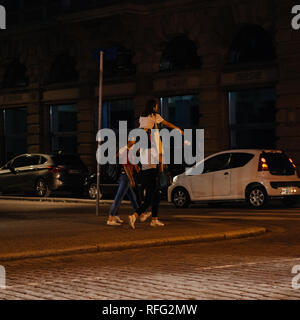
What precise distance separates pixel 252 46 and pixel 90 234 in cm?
1690

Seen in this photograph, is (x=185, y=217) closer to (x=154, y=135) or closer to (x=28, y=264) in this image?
(x=154, y=135)

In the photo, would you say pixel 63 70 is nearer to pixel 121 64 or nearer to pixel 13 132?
pixel 121 64

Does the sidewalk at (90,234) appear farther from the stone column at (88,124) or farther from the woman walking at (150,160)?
the stone column at (88,124)

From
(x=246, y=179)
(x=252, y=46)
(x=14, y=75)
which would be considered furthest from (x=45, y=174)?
(x=14, y=75)

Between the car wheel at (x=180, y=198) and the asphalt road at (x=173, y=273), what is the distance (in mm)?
8143

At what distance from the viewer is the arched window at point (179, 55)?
30.2 meters

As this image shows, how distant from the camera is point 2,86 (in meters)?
37.4

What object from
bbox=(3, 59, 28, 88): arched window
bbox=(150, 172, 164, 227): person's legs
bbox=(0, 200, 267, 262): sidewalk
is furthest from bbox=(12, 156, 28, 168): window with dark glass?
bbox=(150, 172, 164, 227): person's legs

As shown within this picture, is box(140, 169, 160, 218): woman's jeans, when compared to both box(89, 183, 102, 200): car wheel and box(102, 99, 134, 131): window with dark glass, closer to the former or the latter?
box(89, 183, 102, 200): car wheel

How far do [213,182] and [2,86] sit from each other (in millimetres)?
18939

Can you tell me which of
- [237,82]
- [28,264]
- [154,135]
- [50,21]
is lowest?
[28,264]

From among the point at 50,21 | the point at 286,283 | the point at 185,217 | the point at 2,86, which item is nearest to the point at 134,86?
the point at 50,21

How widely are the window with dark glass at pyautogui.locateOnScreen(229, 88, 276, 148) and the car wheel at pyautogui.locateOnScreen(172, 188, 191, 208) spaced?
7468mm

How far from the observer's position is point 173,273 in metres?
9.07
